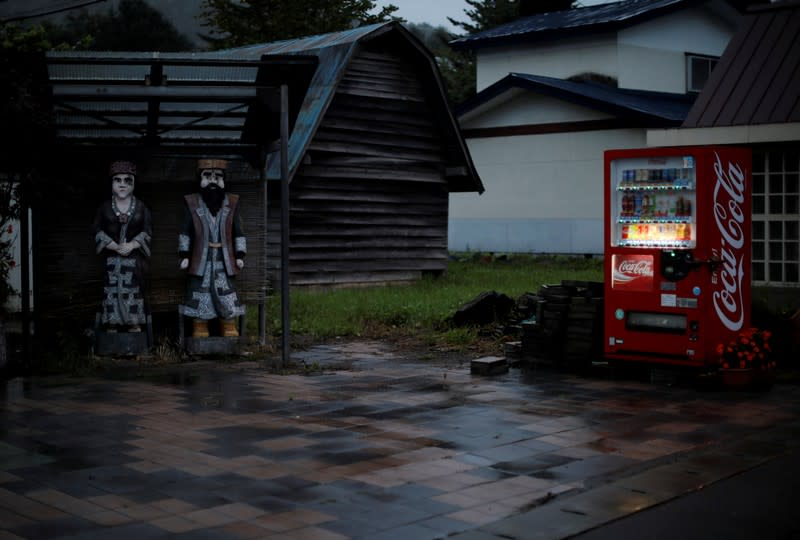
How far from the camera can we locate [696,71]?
33719mm

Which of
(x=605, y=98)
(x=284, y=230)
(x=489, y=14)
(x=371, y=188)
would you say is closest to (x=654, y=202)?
(x=284, y=230)

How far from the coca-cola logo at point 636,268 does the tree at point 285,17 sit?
105 ft

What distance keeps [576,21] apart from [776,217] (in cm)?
2196

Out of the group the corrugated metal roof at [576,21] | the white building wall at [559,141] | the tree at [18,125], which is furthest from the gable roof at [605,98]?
the tree at [18,125]

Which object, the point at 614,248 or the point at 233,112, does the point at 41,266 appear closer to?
the point at 233,112

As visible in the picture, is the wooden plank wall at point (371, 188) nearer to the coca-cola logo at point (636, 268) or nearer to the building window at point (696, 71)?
the coca-cola logo at point (636, 268)

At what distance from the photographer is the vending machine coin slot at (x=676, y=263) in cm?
962

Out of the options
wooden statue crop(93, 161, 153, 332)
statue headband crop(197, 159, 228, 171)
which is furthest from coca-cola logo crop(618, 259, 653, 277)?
wooden statue crop(93, 161, 153, 332)

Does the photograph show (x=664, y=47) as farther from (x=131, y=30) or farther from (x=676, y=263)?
(x=131, y=30)

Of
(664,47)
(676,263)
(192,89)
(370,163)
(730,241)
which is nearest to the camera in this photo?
(676,263)

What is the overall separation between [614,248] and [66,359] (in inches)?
238

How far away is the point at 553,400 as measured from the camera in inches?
351

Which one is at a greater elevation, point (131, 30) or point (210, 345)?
point (131, 30)

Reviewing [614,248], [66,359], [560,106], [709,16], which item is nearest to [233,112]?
[66,359]
